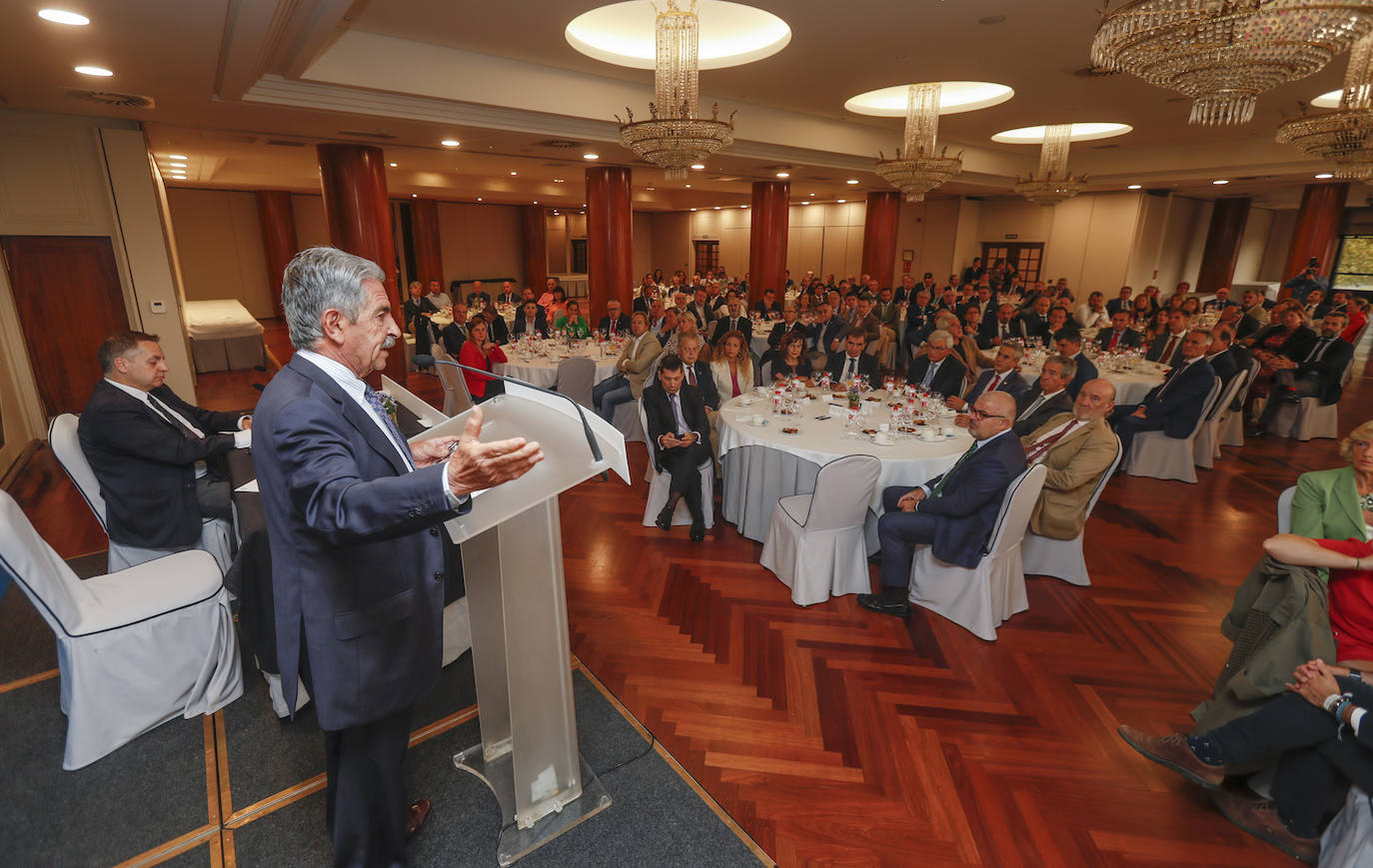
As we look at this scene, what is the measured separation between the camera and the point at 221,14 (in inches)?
144

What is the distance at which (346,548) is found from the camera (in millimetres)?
1545

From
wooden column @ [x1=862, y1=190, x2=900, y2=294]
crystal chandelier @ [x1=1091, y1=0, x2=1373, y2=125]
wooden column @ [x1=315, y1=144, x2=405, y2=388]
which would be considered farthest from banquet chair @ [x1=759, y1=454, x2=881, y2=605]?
wooden column @ [x1=862, y1=190, x2=900, y2=294]

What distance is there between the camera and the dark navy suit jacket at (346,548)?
49.8 inches

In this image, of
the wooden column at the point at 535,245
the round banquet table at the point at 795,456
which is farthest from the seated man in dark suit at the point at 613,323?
the wooden column at the point at 535,245

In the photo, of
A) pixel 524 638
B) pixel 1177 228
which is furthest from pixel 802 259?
pixel 524 638

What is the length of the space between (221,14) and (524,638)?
4.07 m

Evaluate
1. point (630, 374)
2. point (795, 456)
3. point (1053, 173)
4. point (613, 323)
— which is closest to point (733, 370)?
point (630, 374)

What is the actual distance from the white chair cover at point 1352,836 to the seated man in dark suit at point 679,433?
334cm

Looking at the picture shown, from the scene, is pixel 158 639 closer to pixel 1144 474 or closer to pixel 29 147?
pixel 29 147

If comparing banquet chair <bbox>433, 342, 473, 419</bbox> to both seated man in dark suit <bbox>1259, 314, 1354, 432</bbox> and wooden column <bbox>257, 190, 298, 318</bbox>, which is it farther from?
wooden column <bbox>257, 190, 298, 318</bbox>

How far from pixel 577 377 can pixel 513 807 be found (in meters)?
4.70

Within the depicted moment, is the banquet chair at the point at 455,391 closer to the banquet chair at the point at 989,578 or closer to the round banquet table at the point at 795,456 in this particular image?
the round banquet table at the point at 795,456

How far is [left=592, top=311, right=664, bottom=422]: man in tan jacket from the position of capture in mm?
6523

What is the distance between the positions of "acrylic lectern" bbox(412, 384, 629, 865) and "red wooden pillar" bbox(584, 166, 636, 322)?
8.49m
